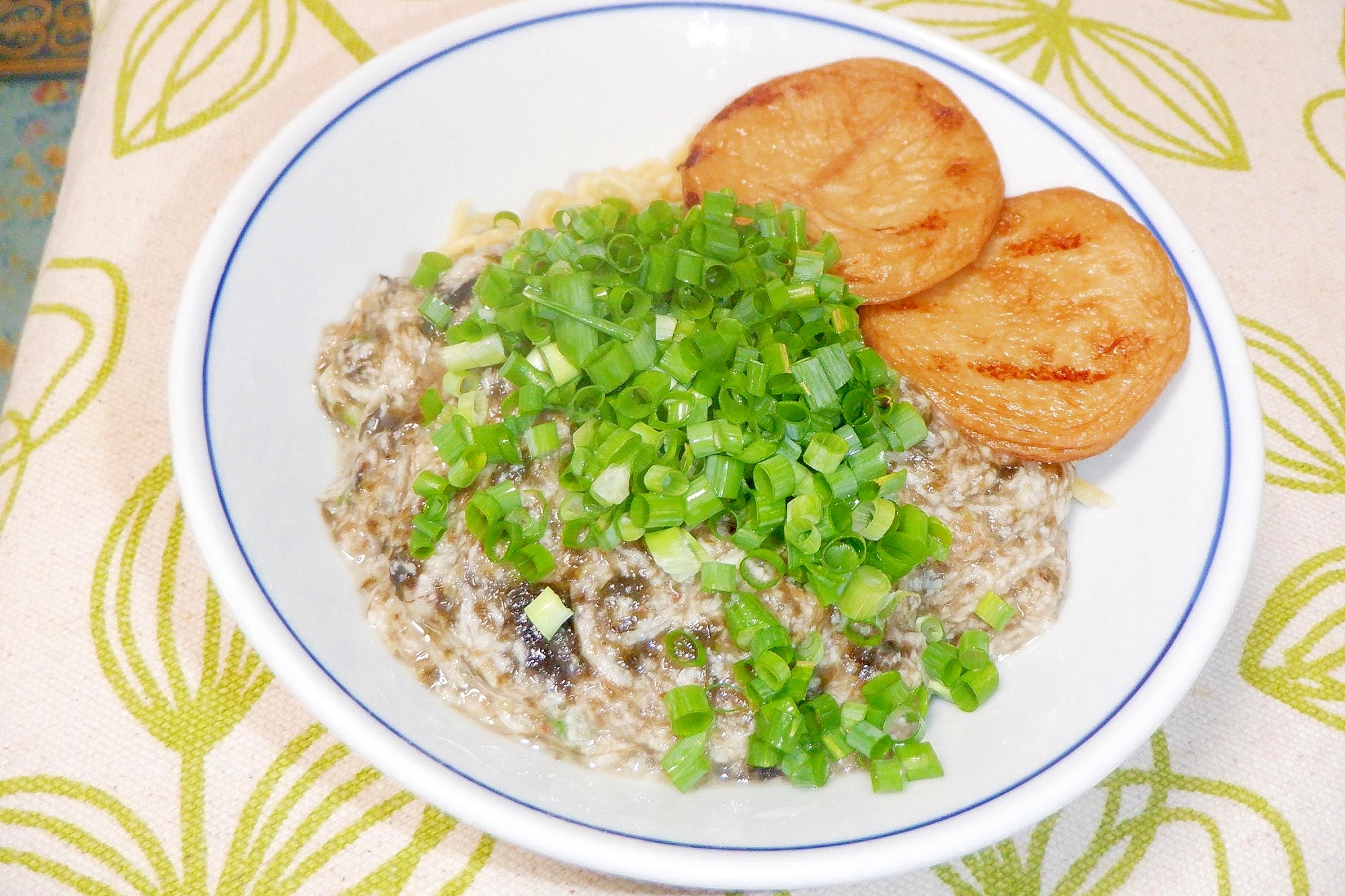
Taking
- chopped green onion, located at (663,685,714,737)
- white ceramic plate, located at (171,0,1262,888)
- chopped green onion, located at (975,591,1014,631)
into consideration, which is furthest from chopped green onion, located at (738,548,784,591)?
chopped green onion, located at (975,591,1014,631)

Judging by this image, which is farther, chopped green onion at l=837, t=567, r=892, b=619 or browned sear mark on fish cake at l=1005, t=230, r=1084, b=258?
browned sear mark on fish cake at l=1005, t=230, r=1084, b=258

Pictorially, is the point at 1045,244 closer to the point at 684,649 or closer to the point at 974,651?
the point at 974,651

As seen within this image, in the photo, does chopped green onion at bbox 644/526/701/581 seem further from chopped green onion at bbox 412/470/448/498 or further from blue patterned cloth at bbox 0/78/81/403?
blue patterned cloth at bbox 0/78/81/403

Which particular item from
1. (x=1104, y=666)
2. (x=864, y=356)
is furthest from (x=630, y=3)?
(x=1104, y=666)

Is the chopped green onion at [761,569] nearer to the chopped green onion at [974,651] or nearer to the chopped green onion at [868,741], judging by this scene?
the chopped green onion at [868,741]

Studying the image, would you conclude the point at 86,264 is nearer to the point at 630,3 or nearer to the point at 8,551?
the point at 8,551

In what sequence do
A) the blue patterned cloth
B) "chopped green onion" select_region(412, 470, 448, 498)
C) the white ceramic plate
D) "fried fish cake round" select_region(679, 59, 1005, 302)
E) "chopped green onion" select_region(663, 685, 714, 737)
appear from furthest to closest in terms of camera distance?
1. the blue patterned cloth
2. "fried fish cake round" select_region(679, 59, 1005, 302)
3. "chopped green onion" select_region(412, 470, 448, 498)
4. "chopped green onion" select_region(663, 685, 714, 737)
5. the white ceramic plate

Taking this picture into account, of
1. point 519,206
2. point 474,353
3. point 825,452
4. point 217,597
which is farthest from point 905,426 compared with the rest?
point 217,597
